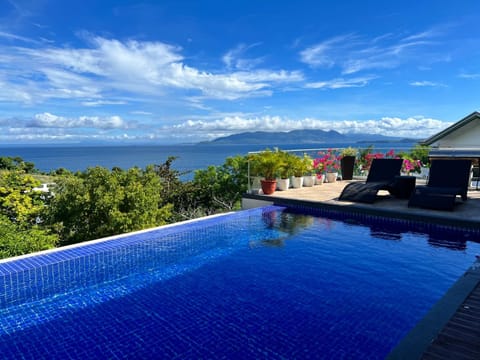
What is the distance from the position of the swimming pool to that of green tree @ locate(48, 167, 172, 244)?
71 centimetres

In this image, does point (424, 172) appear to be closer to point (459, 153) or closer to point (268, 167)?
point (459, 153)

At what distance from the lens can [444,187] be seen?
22.3 feet

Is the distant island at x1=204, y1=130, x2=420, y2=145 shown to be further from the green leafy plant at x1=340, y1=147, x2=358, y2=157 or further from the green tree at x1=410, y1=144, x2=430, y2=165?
the green leafy plant at x1=340, y1=147, x2=358, y2=157

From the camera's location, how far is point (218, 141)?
576 feet

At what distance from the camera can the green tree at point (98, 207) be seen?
5.70 meters

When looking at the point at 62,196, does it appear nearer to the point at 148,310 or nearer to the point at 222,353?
the point at 148,310

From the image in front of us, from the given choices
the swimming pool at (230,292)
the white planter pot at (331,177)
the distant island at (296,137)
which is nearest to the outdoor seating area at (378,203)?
the swimming pool at (230,292)

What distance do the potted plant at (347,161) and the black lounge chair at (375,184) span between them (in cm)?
243

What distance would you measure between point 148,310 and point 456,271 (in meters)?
3.89

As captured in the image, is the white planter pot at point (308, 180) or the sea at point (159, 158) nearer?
the white planter pot at point (308, 180)

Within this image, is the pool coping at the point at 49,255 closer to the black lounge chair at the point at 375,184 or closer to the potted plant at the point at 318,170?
the black lounge chair at the point at 375,184

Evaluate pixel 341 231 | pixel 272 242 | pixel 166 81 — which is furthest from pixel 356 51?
pixel 272 242

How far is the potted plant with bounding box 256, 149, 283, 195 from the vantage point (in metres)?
8.18

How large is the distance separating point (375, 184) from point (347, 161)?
355 centimetres
